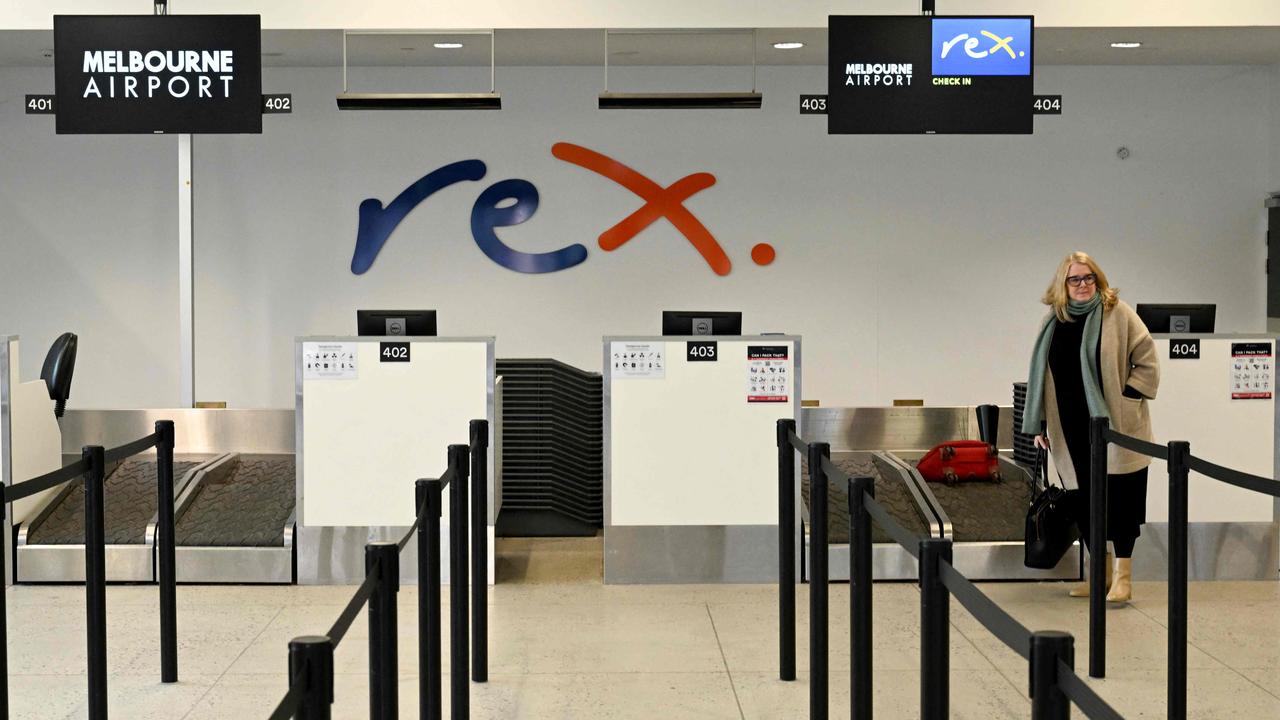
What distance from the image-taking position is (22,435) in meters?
6.37

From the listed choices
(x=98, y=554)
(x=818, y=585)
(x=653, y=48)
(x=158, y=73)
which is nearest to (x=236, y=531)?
(x=158, y=73)

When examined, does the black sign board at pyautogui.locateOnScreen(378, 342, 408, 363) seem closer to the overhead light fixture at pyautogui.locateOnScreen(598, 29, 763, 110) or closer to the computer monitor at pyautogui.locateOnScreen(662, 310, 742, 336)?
the computer monitor at pyautogui.locateOnScreen(662, 310, 742, 336)

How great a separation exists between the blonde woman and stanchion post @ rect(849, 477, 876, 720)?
258cm

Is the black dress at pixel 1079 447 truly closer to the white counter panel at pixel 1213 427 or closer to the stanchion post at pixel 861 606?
the white counter panel at pixel 1213 427

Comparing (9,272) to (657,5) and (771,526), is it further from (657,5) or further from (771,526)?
(771,526)

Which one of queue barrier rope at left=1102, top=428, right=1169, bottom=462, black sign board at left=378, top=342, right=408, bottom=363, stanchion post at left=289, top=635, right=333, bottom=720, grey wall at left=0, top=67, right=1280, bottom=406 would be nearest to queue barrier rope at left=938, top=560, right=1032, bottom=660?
stanchion post at left=289, top=635, right=333, bottom=720

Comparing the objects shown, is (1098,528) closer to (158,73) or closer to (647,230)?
(158,73)

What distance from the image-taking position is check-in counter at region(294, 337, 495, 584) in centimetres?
614

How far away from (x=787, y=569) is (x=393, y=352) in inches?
91.0

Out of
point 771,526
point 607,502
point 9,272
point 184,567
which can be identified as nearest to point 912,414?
point 771,526

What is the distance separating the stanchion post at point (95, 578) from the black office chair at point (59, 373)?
3620mm

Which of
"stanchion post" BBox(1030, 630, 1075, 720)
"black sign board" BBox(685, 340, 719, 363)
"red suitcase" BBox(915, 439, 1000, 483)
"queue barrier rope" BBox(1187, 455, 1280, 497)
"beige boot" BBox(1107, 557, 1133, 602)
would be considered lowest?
"beige boot" BBox(1107, 557, 1133, 602)

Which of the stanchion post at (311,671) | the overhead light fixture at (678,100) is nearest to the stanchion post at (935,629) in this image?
the stanchion post at (311,671)

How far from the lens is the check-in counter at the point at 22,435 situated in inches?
245
